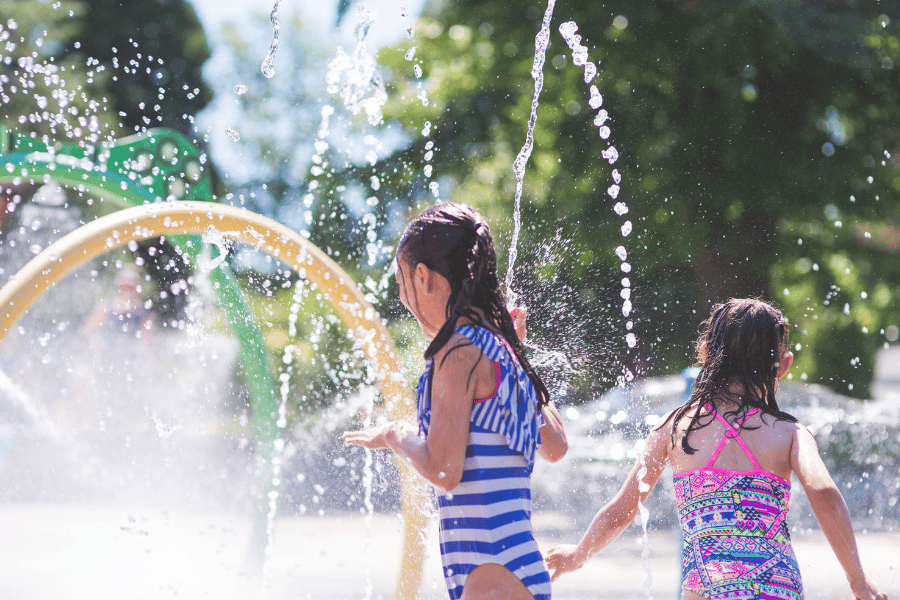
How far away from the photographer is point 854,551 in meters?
2.04

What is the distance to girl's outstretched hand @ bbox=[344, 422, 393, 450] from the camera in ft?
5.58

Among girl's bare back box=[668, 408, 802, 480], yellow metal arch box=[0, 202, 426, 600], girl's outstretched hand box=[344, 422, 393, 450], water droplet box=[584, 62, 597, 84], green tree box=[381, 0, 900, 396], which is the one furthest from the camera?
green tree box=[381, 0, 900, 396]

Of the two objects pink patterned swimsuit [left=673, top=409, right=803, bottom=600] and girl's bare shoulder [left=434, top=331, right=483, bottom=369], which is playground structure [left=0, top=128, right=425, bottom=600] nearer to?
pink patterned swimsuit [left=673, top=409, right=803, bottom=600]

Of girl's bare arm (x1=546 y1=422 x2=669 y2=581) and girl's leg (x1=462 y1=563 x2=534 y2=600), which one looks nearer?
girl's leg (x1=462 y1=563 x2=534 y2=600)

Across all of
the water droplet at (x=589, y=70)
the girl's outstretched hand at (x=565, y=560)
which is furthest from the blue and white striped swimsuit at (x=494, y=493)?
the water droplet at (x=589, y=70)

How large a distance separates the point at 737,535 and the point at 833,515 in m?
0.23

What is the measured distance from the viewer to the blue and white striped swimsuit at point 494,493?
5.16 feet

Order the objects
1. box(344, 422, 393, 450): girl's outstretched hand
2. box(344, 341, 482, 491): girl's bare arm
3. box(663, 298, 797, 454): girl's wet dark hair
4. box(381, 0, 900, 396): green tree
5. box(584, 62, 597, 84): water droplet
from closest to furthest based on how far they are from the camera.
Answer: box(344, 341, 482, 491): girl's bare arm, box(344, 422, 393, 450): girl's outstretched hand, box(663, 298, 797, 454): girl's wet dark hair, box(584, 62, 597, 84): water droplet, box(381, 0, 900, 396): green tree

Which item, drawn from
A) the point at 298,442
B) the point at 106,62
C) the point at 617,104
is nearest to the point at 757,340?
the point at 617,104

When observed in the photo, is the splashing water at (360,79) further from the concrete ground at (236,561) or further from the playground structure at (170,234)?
the concrete ground at (236,561)

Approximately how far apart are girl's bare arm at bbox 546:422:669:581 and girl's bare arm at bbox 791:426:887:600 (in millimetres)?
370

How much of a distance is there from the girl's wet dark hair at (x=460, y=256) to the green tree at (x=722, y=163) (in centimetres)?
690

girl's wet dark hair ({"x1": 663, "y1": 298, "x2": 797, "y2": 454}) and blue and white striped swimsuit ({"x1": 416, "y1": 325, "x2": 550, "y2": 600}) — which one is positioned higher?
girl's wet dark hair ({"x1": 663, "y1": 298, "x2": 797, "y2": 454})

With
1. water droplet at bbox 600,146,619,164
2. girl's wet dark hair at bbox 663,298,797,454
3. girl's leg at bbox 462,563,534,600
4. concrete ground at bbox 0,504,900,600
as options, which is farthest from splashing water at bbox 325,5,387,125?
girl's leg at bbox 462,563,534,600
